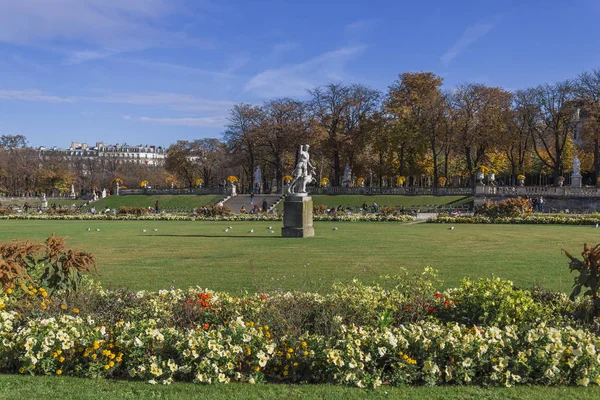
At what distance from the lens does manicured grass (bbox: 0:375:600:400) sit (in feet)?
17.8

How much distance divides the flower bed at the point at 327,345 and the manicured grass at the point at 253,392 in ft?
0.41

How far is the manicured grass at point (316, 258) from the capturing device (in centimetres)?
1161

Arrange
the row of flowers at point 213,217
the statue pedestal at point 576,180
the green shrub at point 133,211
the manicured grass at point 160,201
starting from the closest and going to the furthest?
the row of flowers at point 213,217 → the green shrub at point 133,211 → the statue pedestal at point 576,180 → the manicured grass at point 160,201

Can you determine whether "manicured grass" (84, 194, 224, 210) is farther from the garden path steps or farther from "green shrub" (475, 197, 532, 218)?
"green shrub" (475, 197, 532, 218)

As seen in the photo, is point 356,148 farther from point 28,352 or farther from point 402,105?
point 28,352

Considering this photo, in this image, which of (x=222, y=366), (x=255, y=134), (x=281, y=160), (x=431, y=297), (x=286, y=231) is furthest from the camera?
(x=281, y=160)

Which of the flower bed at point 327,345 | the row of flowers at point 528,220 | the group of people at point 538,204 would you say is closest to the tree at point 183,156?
the group of people at point 538,204

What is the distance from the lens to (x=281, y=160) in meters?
68.6

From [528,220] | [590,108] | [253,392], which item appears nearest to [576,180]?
[590,108]

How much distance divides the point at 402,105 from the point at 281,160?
1725 centimetres

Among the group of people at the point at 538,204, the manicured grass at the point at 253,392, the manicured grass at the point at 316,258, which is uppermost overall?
the group of people at the point at 538,204

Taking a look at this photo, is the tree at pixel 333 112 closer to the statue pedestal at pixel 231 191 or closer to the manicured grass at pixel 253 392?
the statue pedestal at pixel 231 191

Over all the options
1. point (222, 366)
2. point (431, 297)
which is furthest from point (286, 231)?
point (222, 366)

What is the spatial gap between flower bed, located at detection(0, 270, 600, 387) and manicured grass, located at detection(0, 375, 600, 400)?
0.41ft
